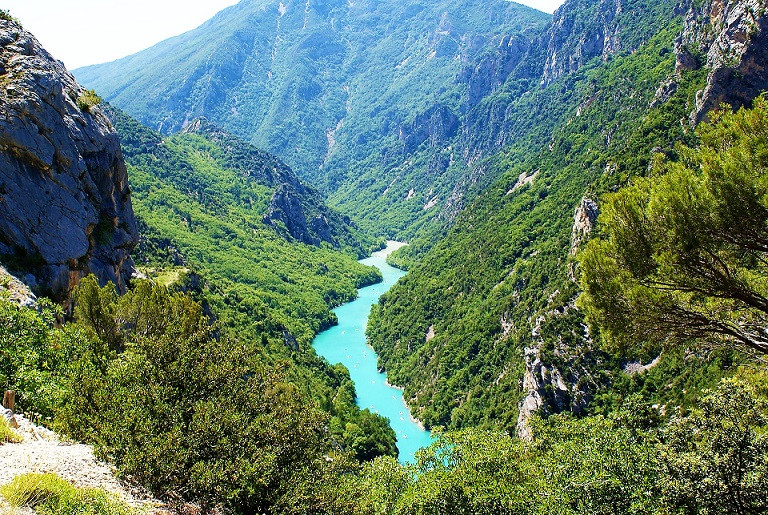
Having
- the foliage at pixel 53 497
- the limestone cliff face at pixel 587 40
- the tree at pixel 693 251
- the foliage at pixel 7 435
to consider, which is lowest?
the foliage at pixel 53 497

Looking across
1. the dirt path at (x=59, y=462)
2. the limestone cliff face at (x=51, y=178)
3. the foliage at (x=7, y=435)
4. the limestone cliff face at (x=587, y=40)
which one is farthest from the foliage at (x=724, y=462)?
the limestone cliff face at (x=587, y=40)

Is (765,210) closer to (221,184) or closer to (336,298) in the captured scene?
(336,298)

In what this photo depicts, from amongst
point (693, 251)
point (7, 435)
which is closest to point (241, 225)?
point (7, 435)

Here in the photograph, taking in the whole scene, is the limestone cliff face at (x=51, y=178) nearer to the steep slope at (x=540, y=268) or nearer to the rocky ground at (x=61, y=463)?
the rocky ground at (x=61, y=463)

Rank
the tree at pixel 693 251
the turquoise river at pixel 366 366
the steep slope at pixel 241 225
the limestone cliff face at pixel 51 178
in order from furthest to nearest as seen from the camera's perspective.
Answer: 1. the steep slope at pixel 241 225
2. the turquoise river at pixel 366 366
3. the limestone cliff face at pixel 51 178
4. the tree at pixel 693 251

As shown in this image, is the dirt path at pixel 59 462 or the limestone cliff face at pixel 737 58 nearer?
the dirt path at pixel 59 462

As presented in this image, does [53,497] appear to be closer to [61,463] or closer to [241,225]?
[61,463]
